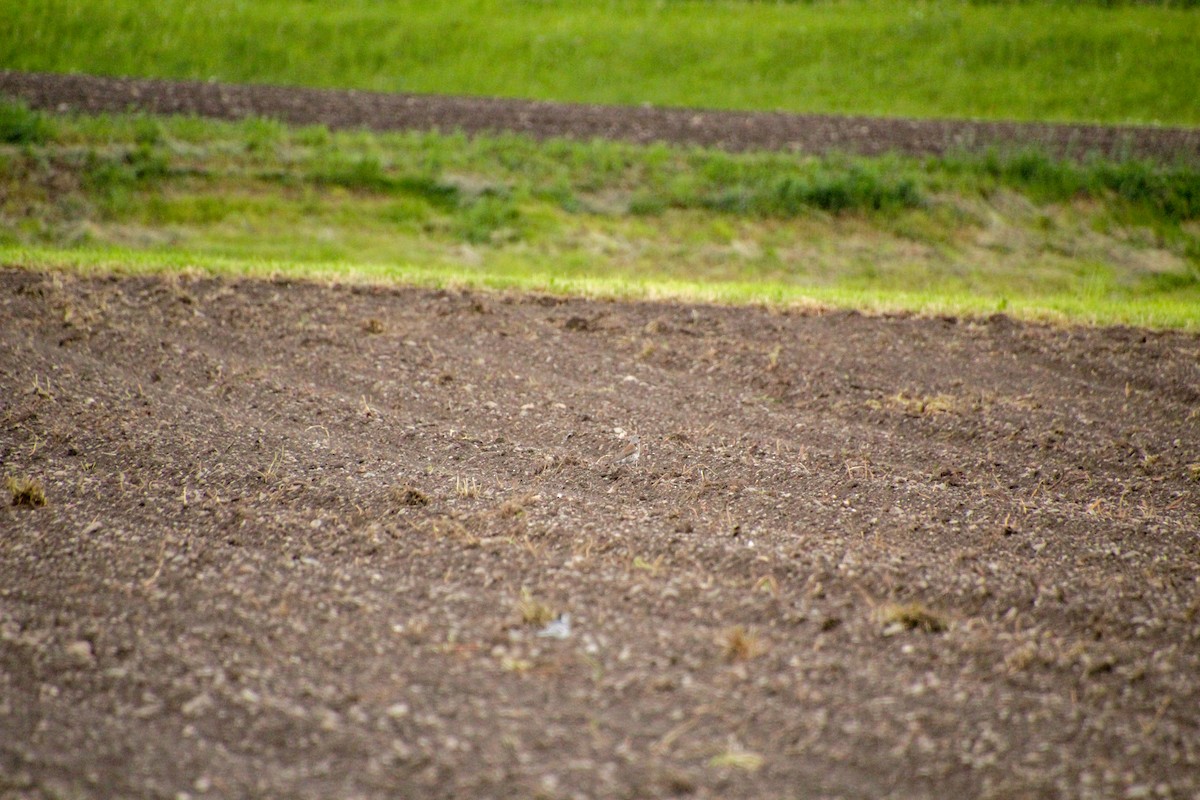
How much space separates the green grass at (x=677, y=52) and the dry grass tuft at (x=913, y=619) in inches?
793

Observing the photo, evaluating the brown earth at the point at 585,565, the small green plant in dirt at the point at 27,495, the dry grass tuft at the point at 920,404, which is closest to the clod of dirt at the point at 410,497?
the brown earth at the point at 585,565

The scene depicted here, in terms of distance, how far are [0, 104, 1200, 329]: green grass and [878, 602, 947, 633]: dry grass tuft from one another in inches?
360

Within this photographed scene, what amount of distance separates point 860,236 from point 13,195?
511 inches

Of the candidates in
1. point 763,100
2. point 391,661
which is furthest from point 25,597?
point 763,100

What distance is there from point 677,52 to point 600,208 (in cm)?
1118

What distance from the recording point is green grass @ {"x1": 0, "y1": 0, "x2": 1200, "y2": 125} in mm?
23203

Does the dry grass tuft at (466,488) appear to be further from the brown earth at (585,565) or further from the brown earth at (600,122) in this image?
the brown earth at (600,122)

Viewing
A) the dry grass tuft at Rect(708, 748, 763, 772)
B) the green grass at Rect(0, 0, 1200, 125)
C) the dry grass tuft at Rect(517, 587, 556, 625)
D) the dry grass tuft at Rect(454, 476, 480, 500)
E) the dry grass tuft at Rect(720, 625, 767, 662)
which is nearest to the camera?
the dry grass tuft at Rect(708, 748, 763, 772)

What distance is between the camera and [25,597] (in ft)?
14.9

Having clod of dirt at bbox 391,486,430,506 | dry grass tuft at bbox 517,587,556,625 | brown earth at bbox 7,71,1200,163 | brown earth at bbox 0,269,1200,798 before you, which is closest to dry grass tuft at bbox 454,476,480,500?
brown earth at bbox 0,269,1200,798

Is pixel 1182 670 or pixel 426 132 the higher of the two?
pixel 426 132

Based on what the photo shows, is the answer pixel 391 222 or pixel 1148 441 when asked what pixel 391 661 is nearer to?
pixel 1148 441

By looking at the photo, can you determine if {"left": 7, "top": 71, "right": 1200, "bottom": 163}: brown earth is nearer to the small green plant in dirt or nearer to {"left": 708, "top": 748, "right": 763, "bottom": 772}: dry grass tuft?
the small green plant in dirt

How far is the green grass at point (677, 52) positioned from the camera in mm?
23203
